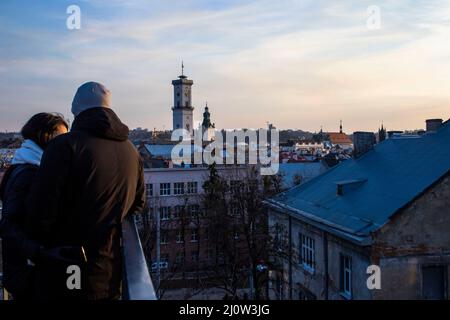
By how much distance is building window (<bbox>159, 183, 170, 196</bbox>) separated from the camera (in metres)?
41.5

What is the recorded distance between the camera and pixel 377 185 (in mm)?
16562

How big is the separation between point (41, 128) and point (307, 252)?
15975 mm

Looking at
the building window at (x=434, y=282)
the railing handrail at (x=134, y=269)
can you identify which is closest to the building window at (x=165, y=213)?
the building window at (x=434, y=282)

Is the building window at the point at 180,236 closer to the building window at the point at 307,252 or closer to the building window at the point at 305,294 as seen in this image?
the building window at the point at 305,294

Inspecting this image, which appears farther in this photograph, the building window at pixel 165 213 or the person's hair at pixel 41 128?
the building window at pixel 165 213

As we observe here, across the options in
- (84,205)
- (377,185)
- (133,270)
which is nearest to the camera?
(133,270)

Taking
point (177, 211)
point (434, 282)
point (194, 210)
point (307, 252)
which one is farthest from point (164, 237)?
point (434, 282)

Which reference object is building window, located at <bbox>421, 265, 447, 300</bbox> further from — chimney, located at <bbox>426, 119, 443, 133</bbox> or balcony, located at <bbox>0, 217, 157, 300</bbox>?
balcony, located at <bbox>0, 217, 157, 300</bbox>

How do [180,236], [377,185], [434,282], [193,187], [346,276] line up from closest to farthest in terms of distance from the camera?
[434,282], [346,276], [377,185], [180,236], [193,187]

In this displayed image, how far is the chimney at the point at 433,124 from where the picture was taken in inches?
719

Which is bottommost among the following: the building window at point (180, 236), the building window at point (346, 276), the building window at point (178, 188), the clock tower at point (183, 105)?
the building window at point (180, 236)

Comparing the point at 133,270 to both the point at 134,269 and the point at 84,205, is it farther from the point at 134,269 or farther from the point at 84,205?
the point at 84,205

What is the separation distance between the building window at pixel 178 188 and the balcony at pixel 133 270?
39.2 metres
